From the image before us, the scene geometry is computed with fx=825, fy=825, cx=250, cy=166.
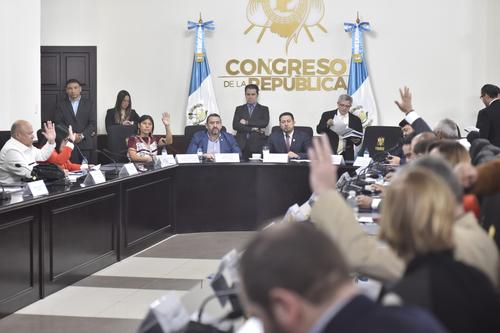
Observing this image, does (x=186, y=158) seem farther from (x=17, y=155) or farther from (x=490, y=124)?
(x=490, y=124)

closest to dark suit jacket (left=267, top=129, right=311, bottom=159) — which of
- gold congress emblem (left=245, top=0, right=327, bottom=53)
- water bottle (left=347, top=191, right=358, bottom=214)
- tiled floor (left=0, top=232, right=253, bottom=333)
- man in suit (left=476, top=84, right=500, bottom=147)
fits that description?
tiled floor (left=0, top=232, right=253, bottom=333)

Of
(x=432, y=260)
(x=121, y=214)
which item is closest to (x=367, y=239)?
(x=432, y=260)

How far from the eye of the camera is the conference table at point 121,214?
4.98 m

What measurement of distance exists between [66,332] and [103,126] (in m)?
6.91

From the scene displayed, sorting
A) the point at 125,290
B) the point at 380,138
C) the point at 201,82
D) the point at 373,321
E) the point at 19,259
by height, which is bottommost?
the point at 125,290

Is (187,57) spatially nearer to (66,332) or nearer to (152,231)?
(152,231)

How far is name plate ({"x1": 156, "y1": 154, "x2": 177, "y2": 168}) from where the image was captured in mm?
7900

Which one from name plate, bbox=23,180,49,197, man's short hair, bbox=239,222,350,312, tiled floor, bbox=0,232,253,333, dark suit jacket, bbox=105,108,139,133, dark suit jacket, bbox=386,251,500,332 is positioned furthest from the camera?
dark suit jacket, bbox=105,108,139,133

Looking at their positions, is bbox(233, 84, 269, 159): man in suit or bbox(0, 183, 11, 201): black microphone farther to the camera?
bbox(233, 84, 269, 159): man in suit

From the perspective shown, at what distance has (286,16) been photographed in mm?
10867

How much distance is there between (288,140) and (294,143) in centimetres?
8

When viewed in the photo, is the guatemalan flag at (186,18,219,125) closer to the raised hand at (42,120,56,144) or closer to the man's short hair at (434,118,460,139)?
the raised hand at (42,120,56,144)

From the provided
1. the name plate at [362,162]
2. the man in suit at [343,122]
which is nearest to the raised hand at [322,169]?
the name plate at [362,162]

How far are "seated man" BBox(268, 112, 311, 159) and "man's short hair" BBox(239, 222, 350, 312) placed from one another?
7.36 metres
